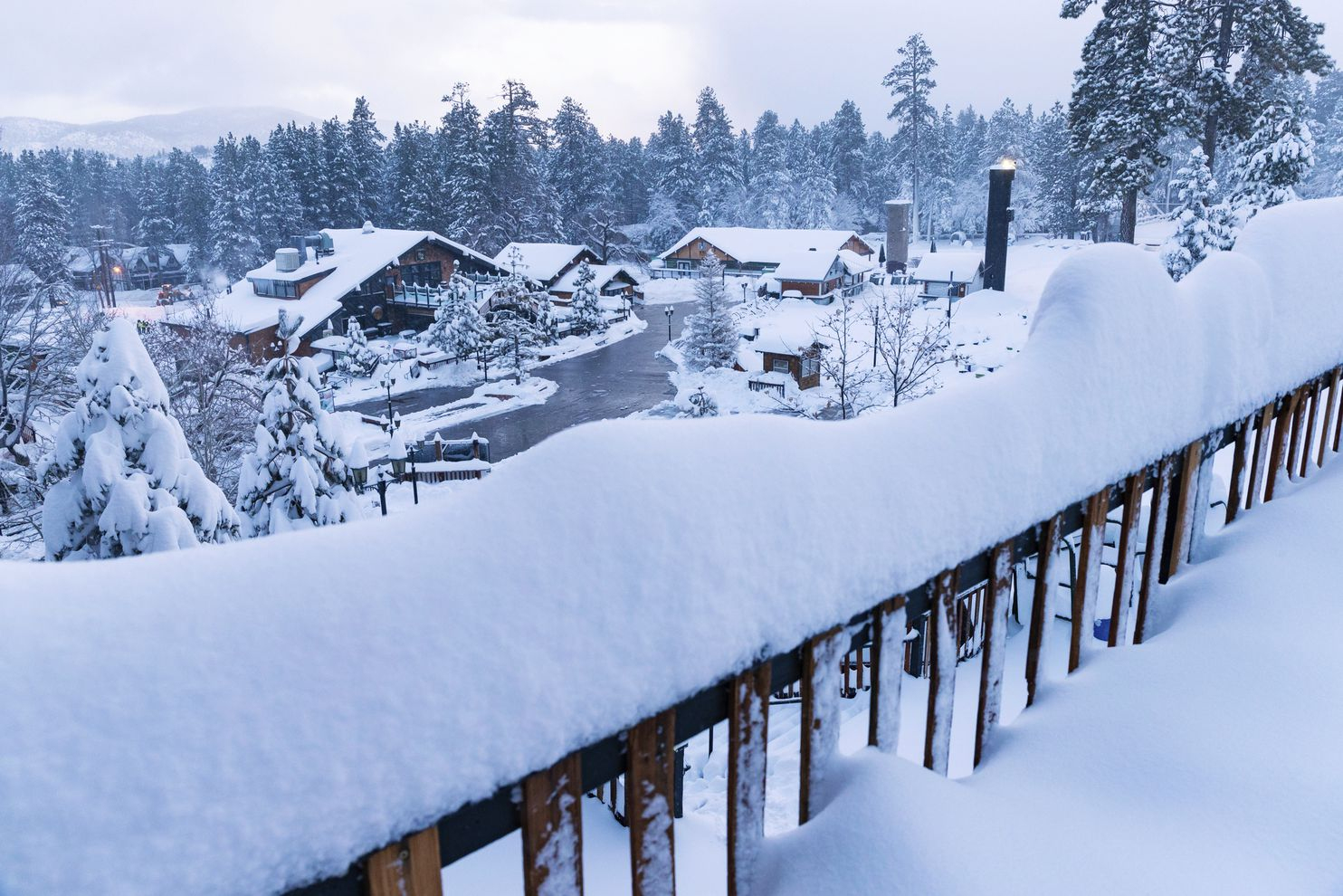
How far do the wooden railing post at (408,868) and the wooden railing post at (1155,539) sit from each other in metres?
2.53

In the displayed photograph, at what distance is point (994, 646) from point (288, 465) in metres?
14.2

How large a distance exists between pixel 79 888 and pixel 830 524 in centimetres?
127

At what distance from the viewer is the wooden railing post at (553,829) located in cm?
139

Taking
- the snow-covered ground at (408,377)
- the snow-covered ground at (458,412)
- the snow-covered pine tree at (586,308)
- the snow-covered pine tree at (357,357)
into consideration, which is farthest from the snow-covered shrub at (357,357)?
the snow-covered pine tree at (586,308)

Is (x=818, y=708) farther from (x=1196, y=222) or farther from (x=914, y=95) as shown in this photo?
(x=914, y=95)

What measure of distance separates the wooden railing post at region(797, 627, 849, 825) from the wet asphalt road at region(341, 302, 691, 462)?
970 inches

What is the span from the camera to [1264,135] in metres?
24.3

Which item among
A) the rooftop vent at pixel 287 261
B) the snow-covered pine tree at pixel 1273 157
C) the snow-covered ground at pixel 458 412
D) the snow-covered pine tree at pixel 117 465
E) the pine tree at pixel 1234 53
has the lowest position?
the snow-covered ground at pixel 458 412

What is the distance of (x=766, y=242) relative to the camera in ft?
202

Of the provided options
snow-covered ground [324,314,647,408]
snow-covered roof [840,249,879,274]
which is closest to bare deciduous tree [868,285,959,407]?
snow-covered ground [324,314,647,408]

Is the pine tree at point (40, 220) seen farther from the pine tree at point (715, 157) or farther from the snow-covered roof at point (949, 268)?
the snow-covered roof at point (949, 268)

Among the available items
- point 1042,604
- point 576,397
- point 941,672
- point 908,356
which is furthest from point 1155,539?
point 908,356

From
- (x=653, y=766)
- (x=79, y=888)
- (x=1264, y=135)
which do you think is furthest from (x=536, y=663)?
(x=1264, y=135)

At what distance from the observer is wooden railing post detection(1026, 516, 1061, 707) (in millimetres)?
2371
